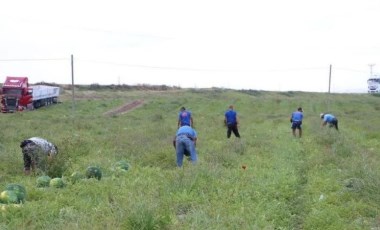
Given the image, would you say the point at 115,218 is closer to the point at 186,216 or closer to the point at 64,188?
the point at 186,216

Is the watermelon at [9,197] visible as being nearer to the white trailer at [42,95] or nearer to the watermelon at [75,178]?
the watermelon at [75,178]

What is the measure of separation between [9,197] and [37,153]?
8.13ft

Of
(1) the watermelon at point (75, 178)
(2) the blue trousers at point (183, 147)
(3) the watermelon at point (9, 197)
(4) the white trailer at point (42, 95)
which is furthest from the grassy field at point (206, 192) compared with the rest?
(4) the white trailer at point (42, 95)

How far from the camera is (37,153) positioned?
10.0 meters

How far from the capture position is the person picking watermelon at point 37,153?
1004cm

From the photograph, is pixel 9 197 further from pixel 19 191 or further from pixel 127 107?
pixel 127 107

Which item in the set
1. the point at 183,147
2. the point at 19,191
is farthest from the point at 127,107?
the point at 19,191

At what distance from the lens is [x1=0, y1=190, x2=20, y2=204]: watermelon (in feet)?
24.9

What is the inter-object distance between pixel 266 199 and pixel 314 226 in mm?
1345

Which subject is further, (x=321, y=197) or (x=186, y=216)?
(x=321, y=197)

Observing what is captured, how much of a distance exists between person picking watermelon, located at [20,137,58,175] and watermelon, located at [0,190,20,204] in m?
2.30

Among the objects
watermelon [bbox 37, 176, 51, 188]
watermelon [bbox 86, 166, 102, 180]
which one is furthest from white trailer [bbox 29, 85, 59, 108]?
watermelon [bbox 37, 176, 51, 188]

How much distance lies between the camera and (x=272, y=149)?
49.3 feet

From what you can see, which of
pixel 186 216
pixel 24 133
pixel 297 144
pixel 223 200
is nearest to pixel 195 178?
pixel 223 200
